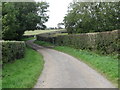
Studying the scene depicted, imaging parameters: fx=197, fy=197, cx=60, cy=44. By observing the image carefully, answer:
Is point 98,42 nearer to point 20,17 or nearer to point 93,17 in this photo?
point 93,17

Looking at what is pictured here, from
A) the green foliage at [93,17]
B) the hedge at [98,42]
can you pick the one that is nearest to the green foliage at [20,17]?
the green foliage at [93,17]

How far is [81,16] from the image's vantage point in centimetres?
4091

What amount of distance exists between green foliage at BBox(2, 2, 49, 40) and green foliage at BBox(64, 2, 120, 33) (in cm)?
831

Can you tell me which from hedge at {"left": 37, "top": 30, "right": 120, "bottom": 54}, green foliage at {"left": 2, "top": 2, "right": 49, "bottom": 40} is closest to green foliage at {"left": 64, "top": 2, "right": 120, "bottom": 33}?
hedge at {"left": 37, "top": 30, "right": 120, "bottom": 54}

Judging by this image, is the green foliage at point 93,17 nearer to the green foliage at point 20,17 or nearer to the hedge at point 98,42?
the hedge at point 98,42

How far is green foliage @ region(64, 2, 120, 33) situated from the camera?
38.0 m

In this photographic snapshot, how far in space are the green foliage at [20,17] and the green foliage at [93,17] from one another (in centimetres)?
831

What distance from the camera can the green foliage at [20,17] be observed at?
33.5 meters

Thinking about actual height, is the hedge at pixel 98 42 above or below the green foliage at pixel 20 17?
below

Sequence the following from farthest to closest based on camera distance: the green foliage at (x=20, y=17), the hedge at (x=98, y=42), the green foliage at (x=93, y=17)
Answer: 1. the green foliage at (x=93, y=17)
2. the green foliage at (x=20, y=17)
3. the hedge at (x=98, y=42)

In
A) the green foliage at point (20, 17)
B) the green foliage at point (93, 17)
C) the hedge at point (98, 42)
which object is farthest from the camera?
the green foliage at point (93, 17)

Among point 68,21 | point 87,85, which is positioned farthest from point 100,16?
point 87,85

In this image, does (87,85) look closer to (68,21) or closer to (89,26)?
(89,26)

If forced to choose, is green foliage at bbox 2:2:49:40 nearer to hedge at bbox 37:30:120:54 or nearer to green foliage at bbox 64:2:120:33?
green foliage at bbox 64:2:120:33
